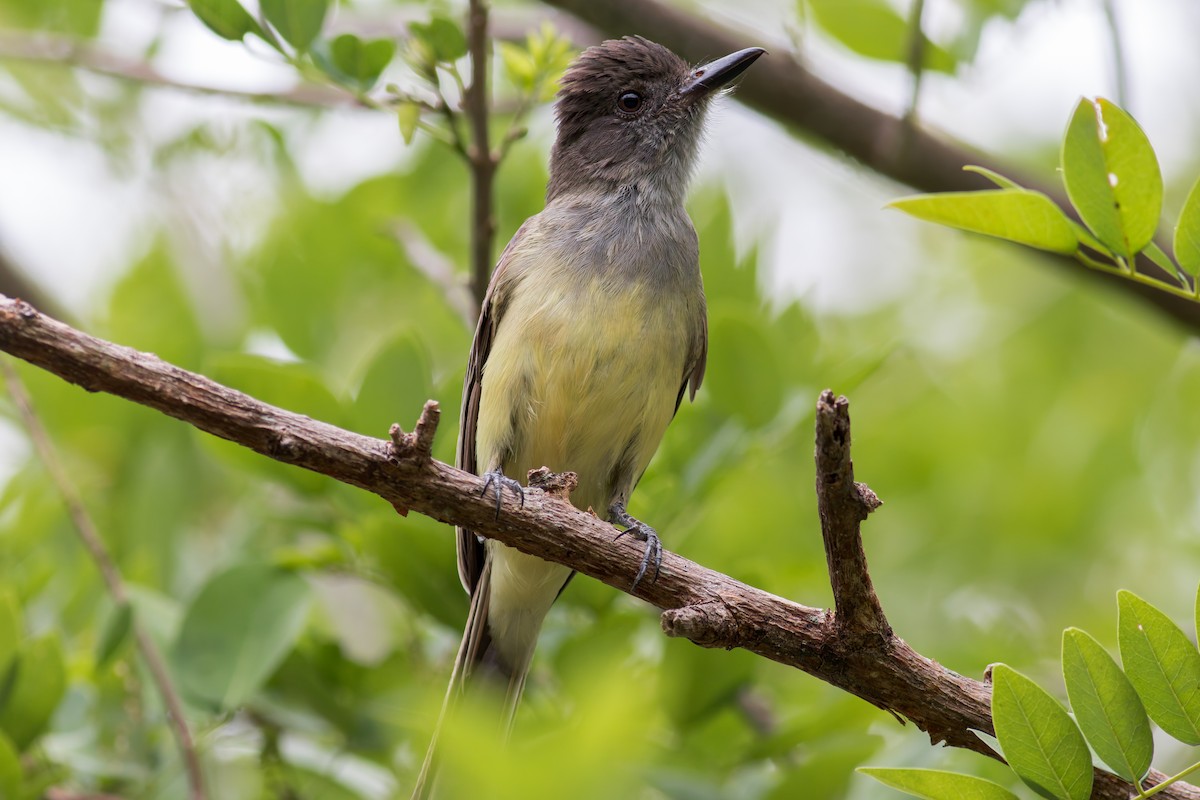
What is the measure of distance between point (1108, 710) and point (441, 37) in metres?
2.69

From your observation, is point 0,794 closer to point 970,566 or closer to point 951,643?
point 951,643

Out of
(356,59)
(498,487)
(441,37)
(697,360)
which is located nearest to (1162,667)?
(498,487)

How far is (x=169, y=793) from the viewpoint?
4.27m

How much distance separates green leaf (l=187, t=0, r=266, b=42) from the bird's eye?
1980 millimetres

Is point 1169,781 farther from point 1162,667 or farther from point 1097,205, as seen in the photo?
point 1097,205

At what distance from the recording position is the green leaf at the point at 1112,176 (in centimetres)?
268

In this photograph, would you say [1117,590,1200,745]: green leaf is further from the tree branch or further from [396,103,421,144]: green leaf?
the tree branch

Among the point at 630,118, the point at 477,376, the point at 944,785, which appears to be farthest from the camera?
the point at 630,118

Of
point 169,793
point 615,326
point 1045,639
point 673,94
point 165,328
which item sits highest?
point 673,94

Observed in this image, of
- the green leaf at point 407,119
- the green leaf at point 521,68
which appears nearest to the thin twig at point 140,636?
the green leaf at point 407,119

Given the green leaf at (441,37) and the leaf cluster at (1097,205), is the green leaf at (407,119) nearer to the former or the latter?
the green leaf at (441,37)

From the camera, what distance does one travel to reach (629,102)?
562 centimetres

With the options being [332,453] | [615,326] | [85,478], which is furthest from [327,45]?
[85,478]

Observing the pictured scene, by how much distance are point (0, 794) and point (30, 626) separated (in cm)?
106
